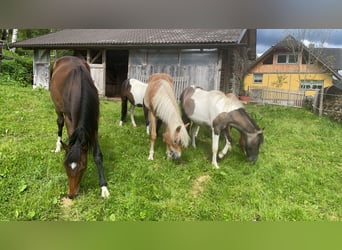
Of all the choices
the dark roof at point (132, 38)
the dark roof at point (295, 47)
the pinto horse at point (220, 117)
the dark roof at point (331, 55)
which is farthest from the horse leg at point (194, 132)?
the dark roof at point (331, 55)

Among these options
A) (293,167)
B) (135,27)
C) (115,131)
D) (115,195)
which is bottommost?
(115,195)

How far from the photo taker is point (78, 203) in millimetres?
1307

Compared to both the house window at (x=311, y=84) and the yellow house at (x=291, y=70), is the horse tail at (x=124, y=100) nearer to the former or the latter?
the yellow house at (x=291, y=70)

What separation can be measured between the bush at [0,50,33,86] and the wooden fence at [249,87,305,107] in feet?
4.85

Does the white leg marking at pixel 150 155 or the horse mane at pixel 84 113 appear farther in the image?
the white leg marking at pixel 150 155

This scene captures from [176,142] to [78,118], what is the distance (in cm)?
57

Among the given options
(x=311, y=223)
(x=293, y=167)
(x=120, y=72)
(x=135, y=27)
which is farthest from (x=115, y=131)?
(x=311, y=223)

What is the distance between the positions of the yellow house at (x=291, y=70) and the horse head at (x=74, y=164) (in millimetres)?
1037

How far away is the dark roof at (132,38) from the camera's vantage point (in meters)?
1.44

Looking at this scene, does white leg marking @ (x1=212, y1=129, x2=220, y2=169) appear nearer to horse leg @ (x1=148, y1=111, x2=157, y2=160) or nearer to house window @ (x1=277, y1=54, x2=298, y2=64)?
horse leg @ (x1=148, y1=111, x2=157, y2=160)

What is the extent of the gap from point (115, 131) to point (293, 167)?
1.13 meters

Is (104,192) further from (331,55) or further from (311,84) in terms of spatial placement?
(331,55)

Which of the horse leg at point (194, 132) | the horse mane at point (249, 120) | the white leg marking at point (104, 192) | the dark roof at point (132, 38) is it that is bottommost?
the white leg marking at point (104, 192)
